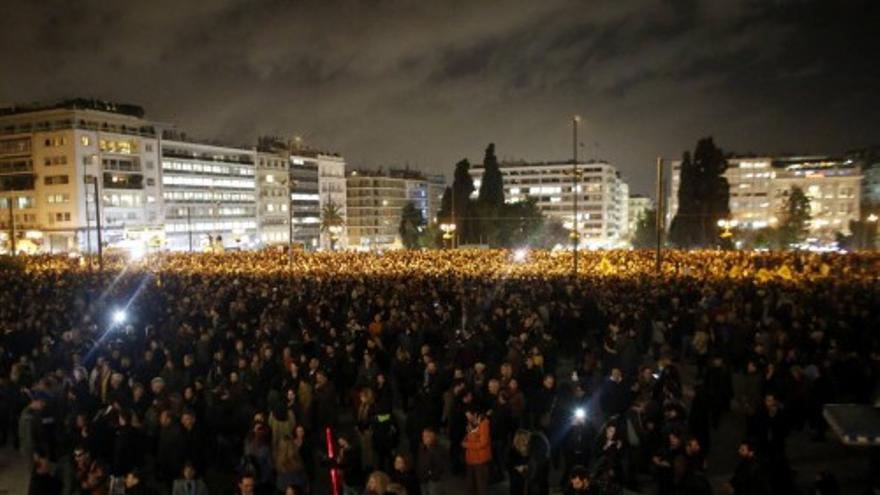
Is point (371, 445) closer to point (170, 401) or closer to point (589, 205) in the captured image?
point (170, 401)

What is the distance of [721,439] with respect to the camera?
10352 mm

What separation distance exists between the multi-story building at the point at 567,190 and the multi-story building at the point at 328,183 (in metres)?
29.6

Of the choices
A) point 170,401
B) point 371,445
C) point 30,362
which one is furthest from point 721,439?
point 30,362

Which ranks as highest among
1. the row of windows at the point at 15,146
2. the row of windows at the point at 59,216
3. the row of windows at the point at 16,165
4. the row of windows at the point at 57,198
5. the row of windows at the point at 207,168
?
the row of windows at the point at 15,146

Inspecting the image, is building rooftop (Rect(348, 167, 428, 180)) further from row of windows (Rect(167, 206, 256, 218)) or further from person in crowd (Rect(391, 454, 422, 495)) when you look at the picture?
person in crowd (Rect(391, 454, 422, 495))

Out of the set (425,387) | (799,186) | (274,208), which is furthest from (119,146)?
(799,186)

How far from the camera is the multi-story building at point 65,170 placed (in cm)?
7256

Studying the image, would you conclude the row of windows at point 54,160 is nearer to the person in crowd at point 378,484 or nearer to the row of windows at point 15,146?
the row of windows at point 15,146

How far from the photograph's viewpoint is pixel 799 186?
112 metres

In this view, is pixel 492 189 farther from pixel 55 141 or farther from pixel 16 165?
pixel 16 165

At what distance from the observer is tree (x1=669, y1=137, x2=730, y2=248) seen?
5600cm

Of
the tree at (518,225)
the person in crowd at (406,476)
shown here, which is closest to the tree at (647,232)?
the tree at (518,225)

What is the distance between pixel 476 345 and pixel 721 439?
4.12 m

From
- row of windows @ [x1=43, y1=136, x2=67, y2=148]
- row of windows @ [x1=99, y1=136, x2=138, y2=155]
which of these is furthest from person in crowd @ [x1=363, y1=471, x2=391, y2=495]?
row of windows @ [x1=99, y1=136, x2=138, y2=155]
